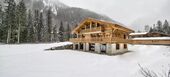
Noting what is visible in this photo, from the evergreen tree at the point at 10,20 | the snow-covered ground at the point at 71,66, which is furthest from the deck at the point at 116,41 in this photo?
the evergreen tree at the point at 10,20

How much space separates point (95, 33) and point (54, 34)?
36704mm

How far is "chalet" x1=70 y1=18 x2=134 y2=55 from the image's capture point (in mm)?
30062

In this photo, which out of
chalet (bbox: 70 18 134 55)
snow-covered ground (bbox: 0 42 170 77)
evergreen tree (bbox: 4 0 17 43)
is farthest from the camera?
evergreen tree (bbox: 4 0 17 43)

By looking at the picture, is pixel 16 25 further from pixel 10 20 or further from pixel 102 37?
pixel 102 37

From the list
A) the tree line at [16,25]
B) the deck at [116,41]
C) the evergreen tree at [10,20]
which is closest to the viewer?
the deck at [116,41]

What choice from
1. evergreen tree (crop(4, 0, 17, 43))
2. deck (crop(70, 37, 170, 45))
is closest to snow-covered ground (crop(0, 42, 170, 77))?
deck (crop(70, 37, 170, 45))

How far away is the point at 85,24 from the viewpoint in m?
37.0

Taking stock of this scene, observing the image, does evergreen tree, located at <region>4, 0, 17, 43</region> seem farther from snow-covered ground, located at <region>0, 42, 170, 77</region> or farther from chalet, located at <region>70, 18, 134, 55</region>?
snow-covered ground, located at <region>0, 42, 170, 77</region>

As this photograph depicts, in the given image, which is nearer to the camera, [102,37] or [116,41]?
[116,41]

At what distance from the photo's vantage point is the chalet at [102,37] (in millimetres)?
30062

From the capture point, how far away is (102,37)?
30.9m

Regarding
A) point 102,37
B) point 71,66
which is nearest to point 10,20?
point 102,37

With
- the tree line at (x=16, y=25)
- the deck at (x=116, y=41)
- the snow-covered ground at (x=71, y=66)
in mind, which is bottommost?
the snow-covered ground at (x=71, y=66)

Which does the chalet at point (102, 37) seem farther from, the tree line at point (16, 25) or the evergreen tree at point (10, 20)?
the evergreen tree at point (10, 20)
